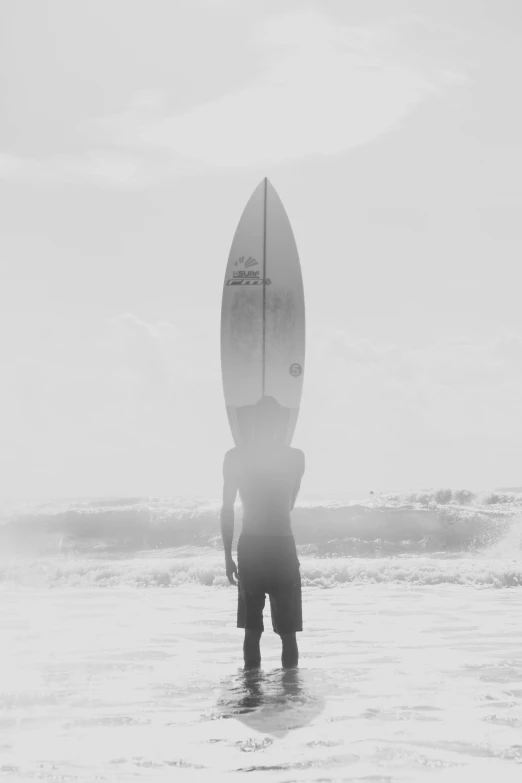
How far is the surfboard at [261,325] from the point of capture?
6.71 meters

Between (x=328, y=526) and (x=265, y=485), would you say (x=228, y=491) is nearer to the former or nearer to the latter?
(x=265, y=485)

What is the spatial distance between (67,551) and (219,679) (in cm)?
1543

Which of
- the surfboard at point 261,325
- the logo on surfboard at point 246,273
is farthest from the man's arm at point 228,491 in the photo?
the logo on surfboard at point 246,273

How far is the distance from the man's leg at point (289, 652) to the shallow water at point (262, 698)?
0.10 meters

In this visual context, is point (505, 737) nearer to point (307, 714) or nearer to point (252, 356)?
point (307, 714)

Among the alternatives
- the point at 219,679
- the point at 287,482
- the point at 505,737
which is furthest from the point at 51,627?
the point at 505,737

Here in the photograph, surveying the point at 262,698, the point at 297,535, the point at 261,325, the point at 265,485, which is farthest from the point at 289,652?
the point at 297,535

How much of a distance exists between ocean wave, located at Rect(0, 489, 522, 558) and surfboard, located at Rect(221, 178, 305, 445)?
35.9 feet

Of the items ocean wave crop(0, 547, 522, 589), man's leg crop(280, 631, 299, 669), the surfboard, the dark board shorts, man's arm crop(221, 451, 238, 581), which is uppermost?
the surfboard

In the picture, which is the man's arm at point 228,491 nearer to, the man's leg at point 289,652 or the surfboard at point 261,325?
the man's leg at point 289,652

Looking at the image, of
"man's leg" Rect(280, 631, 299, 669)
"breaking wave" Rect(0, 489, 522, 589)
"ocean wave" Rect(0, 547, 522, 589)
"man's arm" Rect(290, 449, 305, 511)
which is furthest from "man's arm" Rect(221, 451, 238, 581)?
"breaking wave" Rect(0, 489, 522, 589)

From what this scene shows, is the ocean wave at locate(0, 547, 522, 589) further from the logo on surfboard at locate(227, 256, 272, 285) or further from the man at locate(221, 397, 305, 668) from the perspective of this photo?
the man at locate(221, 397, 305, 668)

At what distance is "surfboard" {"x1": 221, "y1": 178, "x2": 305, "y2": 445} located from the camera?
6.71 metres

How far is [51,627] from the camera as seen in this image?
7.26m
